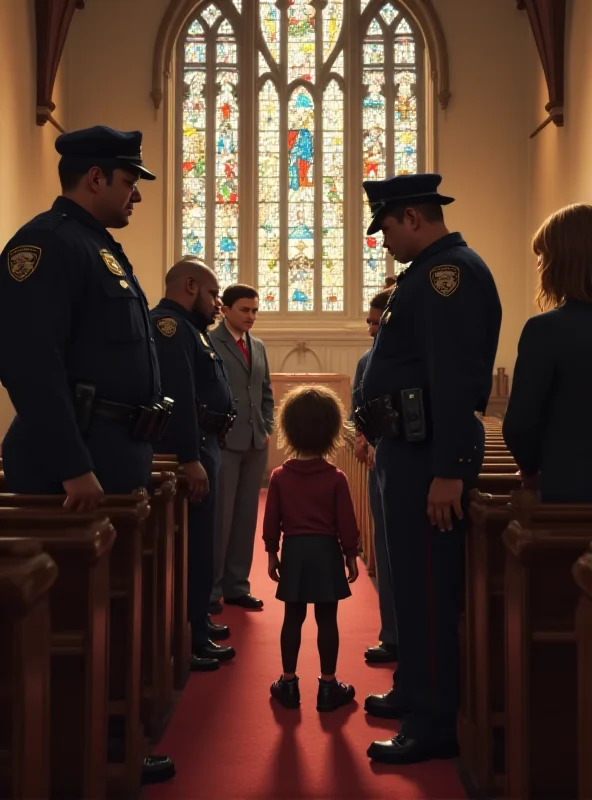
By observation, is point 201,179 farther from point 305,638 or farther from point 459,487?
point 459,487

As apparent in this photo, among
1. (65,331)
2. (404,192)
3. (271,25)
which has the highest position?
(271,25)

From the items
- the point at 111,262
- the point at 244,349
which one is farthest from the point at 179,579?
the point at 244,349

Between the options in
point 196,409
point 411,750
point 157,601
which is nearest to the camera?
point 411,750

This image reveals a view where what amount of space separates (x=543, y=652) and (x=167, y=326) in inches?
72.2

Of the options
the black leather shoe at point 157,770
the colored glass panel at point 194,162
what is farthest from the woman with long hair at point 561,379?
the colored glass panel at point 194,162

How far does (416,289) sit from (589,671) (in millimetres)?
1360

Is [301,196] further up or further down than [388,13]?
further down

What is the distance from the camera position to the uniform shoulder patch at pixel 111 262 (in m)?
2.36

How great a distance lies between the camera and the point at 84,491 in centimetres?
207

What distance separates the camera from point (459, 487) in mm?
2344

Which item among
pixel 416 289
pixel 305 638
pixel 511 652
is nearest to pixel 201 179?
pixel 305 638

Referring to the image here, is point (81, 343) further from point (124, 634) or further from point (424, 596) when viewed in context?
point (424, 596)

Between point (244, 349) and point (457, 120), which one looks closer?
point (244, 349)

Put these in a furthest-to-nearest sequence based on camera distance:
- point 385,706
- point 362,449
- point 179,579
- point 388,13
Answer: point 388,13 → point 362,449 → point 179,579 → point 385,706
